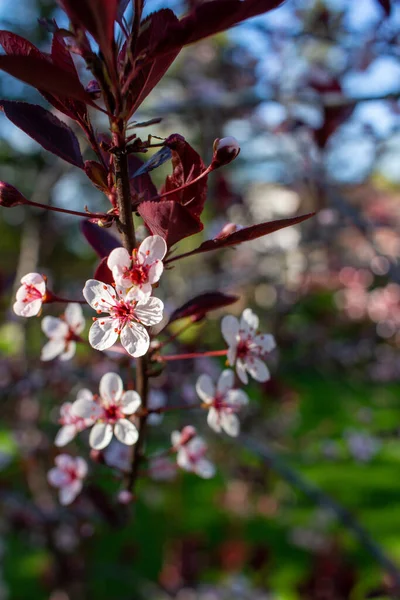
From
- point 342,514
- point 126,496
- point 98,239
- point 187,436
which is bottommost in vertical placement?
point 342,514

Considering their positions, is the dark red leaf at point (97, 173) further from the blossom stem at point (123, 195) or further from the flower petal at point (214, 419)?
the flower petal at point (214, 419)

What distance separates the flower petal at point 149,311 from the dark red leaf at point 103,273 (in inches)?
2.6

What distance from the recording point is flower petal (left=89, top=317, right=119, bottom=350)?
2.23ft

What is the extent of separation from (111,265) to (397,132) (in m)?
1.85

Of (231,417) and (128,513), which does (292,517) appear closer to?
(128,513)

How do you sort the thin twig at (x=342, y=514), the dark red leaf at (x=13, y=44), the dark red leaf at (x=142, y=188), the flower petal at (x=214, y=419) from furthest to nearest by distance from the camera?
1. the thin twig at (x=342, y=514)
2. the flower petal at (x=214, y=419)
3. the dark red leaf at (x=142, y=188)
4. the dark red leaf at (x=13, y=44)

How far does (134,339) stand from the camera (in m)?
0.67

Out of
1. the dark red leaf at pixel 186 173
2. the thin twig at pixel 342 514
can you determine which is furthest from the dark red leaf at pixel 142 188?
the thin twig at pixel 342 514

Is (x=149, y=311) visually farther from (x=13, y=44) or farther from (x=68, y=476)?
(x=68, y=476)

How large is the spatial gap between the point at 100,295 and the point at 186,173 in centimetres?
21

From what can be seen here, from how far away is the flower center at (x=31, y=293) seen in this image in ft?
2.48

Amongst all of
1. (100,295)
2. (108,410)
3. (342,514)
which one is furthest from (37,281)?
(342,514)

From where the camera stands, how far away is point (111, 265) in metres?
0.65

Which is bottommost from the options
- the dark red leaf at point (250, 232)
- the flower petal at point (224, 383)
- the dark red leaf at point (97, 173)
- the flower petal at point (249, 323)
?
the flower petal at point (224, 383)
